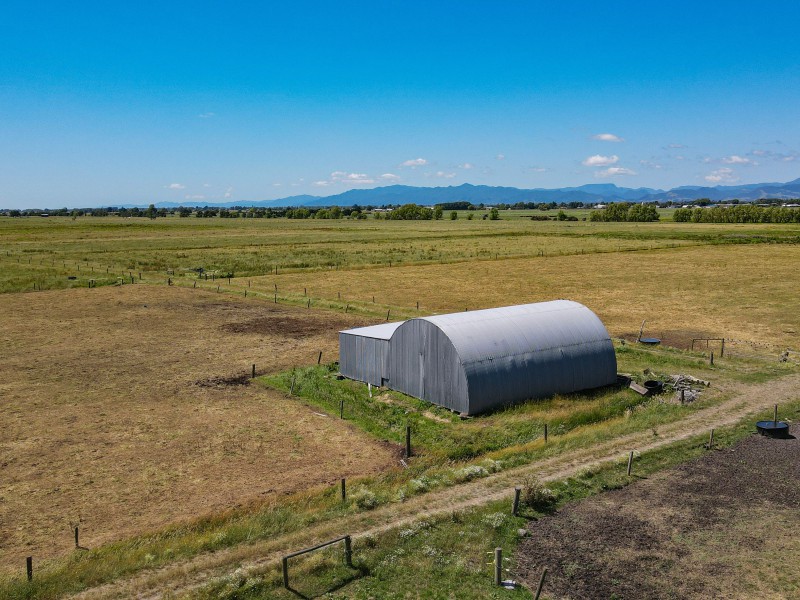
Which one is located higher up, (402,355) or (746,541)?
(402,355)

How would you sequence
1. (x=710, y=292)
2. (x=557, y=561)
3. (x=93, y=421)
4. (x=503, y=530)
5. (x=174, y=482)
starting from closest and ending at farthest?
1. (x=557, y=561)
2. (x=503, y=530)
3. (x=174, y=482)
4. (x=93, y=421)
5. (x=710, y=292)

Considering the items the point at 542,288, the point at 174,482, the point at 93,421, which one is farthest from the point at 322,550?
the point at 542,288

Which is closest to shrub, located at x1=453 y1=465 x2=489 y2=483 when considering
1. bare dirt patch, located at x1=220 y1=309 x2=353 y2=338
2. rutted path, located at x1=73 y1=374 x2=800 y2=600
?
rutted path, located at x1=73 y1=374 x2=800 y2=600

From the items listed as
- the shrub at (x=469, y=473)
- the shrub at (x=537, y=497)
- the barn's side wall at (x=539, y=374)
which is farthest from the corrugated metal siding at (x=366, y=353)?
the shrub at (x=537, y=497)

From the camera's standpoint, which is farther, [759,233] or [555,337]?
[759,233]

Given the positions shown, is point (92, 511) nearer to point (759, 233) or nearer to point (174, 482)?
point (174, 482)

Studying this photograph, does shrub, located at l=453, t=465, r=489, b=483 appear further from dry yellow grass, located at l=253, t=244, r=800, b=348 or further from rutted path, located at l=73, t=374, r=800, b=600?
dry yellow grass, located at l=253, t=244, r=800, b=348

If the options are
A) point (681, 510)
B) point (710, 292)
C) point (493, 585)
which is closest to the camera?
point (493, 585)
